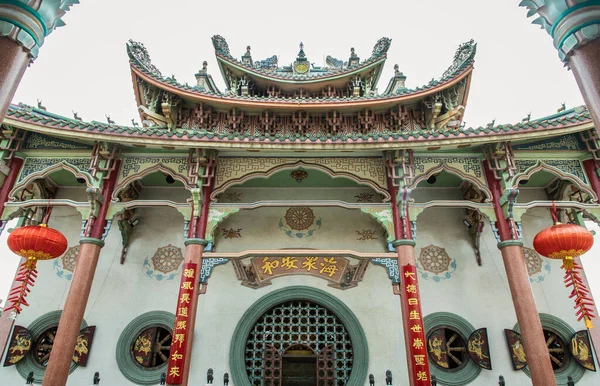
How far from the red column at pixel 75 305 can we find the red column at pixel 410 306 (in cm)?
507

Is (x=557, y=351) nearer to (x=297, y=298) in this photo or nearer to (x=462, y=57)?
(x=297, y=298)

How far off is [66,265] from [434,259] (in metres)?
8.17

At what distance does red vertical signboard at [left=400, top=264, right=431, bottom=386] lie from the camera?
17.2 ft

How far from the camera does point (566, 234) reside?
547 cm

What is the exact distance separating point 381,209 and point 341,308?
2.41m

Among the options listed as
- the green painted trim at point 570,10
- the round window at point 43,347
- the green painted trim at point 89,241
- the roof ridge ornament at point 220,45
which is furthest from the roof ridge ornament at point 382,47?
the round window at point 43,347

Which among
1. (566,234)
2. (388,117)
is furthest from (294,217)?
(566,234)

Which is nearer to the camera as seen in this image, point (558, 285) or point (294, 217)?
point (558, 285)

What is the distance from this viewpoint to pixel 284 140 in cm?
621

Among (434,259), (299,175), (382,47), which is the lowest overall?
(434,259)

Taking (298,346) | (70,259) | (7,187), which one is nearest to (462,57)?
(298,346)

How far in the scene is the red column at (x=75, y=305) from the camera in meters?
5.20

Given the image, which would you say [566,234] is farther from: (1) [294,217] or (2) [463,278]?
(1) [294,217]

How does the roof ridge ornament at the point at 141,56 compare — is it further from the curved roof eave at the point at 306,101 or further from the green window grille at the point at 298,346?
the green window grille at the point at 298,346
